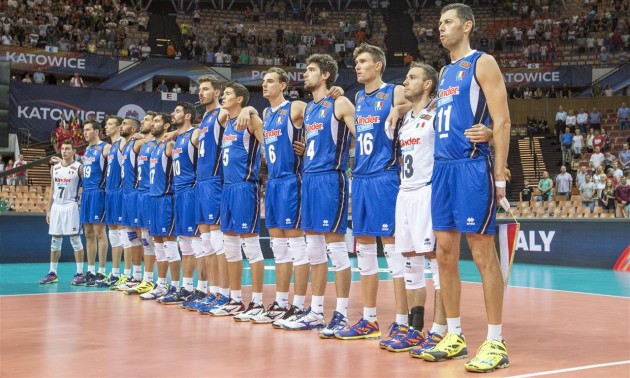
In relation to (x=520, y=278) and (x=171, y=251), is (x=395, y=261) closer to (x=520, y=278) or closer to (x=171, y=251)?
(x=171, y=251)

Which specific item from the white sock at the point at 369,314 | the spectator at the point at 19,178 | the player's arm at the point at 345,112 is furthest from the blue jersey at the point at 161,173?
the spectator at the point at 19,178

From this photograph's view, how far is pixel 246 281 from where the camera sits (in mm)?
12672

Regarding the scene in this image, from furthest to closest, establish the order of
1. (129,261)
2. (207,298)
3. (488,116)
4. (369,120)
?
1. (129,261)
2. (207,298)
3. (369,120)
4. (488,116)

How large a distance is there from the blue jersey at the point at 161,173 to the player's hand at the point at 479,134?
5841 mm

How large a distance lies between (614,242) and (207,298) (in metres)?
10.8

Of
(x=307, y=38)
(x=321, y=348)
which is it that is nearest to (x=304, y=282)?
(x=321, y=348)

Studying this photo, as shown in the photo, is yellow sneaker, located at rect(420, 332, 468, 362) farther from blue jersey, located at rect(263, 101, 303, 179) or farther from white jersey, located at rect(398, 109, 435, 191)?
blue jersey, located at rect(263, 101, 303, 179)

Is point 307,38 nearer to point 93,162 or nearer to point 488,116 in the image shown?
point 93,162

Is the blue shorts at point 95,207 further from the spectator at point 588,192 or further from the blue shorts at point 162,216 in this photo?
the spectator at point 588,192

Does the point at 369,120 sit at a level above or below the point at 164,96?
below

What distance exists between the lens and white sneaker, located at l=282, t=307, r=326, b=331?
23.9ft

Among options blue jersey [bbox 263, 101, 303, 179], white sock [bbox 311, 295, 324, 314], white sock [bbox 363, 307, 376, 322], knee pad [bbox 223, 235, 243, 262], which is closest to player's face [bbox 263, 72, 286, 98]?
blue jersey [bbox 263, 101, 303, 179]

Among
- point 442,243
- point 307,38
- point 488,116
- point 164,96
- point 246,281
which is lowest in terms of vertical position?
point 246,281

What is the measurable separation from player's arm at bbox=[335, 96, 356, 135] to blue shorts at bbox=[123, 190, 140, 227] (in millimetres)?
4839
